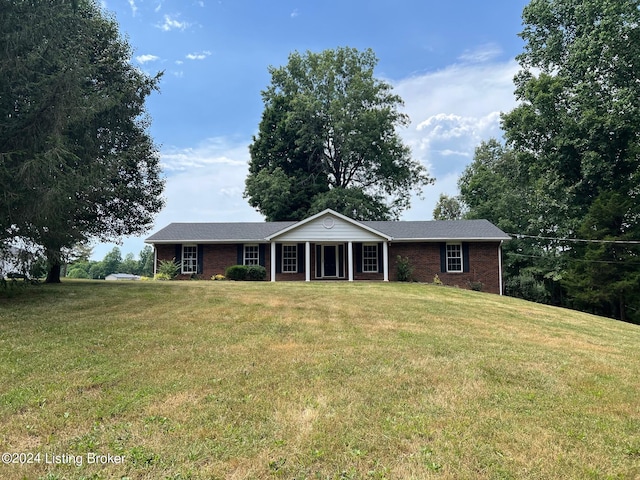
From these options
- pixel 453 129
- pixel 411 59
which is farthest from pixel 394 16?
pixel 453 129

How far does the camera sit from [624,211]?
2280 centimetres

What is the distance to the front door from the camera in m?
23.8

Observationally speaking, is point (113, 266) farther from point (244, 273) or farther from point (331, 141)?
point (244, 273)

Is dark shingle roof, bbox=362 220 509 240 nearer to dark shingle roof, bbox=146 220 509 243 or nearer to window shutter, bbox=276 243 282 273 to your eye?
dark shingle roof, bbox=146 220 509 243

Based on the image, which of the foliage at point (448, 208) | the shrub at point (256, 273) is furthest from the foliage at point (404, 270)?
the foliage at point (448, 208)

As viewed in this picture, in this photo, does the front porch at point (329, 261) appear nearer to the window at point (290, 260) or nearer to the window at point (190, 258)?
the window at point (290, 260)

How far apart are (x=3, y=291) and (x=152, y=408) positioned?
35.3ft

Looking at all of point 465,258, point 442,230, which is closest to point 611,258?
point 465,258

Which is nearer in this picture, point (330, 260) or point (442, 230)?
point (442, 230)

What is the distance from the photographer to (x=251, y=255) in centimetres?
2341

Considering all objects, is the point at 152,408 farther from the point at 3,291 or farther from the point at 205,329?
the point at 3,291

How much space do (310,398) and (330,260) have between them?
18.9m

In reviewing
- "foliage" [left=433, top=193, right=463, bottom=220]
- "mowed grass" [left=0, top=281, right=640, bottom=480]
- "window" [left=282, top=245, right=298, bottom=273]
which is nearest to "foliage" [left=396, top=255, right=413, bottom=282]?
"window" [left=282, top=245, right=298, bottom=273]

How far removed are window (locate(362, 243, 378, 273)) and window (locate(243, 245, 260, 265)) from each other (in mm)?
5899
